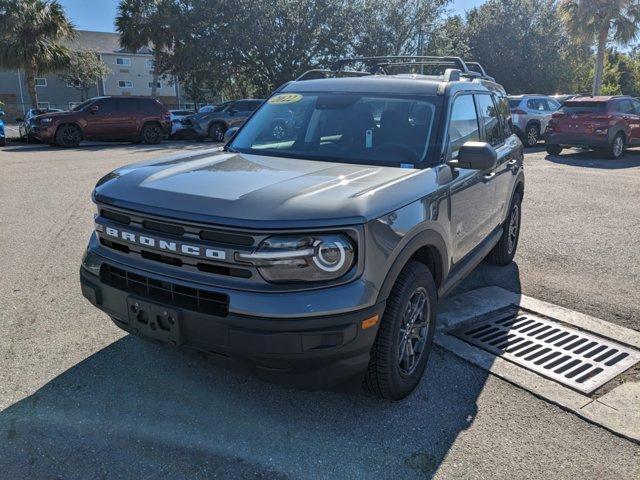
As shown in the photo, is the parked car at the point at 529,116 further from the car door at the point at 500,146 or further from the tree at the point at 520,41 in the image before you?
the tree at the point at 520,41

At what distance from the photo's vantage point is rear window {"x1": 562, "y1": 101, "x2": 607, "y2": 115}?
15.2 m

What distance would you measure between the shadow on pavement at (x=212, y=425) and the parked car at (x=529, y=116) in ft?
56.0

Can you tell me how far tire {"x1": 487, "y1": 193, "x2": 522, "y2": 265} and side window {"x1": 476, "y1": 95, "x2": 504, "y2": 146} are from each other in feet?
2.52

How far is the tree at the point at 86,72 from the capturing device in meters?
47.4

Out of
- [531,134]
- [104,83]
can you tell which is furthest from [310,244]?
[104,83]

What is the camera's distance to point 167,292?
281 cm

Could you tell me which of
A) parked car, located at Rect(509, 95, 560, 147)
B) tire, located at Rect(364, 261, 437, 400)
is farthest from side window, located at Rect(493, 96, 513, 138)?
parked car, located at Rect(509, 95, 560, 147)

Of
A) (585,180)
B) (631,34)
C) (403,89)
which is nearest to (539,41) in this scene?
(631,34)

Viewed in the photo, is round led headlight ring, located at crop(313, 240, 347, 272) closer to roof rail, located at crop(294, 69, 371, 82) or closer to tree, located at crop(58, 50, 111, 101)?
roof rail, located at crop(294, 69, 371, 82)

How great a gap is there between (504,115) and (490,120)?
2.73 feet

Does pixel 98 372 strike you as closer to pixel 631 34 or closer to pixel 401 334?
pixel 401 334

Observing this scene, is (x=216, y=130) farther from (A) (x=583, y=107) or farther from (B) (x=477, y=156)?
(B) (x=477, y=156)

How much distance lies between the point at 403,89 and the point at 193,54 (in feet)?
87.6

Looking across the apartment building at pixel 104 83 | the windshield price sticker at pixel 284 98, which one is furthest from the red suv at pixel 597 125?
the apartment building at pixel 104 83
